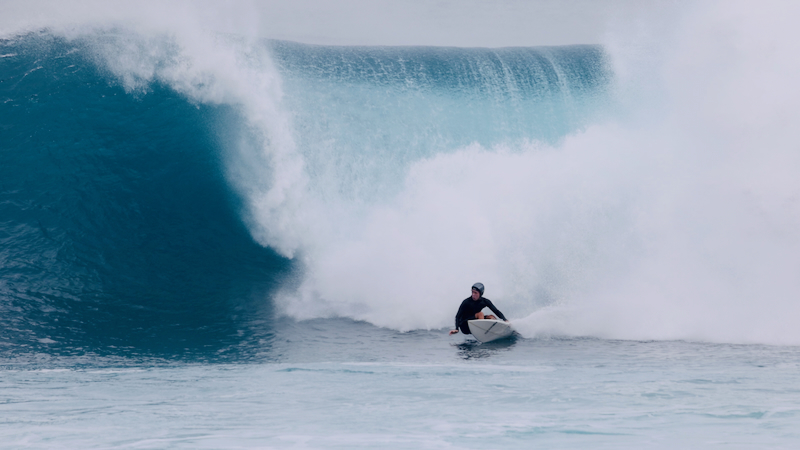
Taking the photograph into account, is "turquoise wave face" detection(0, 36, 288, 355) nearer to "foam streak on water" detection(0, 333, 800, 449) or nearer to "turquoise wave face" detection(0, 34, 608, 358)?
"turquoise wave face" detection(0, 34, 608, 358)

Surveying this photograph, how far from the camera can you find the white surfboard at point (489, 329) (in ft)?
28.1

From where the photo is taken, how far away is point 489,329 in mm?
8625

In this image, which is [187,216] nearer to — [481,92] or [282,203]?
[282,203]

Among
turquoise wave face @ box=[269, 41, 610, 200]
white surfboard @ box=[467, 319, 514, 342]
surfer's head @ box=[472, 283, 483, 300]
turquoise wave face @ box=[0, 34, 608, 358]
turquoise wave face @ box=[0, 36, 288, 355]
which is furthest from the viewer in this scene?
turquoise wave face @ box=[269, 41, 610, 200]

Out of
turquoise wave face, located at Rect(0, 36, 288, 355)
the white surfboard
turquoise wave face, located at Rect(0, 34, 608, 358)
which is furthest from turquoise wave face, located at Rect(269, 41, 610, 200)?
the white surfboard

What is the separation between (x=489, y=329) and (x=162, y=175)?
7.80m

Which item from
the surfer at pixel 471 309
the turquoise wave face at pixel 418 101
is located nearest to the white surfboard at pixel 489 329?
the surfer at pixel 471 309

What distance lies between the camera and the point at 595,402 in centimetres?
562

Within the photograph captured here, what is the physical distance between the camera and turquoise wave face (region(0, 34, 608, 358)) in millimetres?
9516

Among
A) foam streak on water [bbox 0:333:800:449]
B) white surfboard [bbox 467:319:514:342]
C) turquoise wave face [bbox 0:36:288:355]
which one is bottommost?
foam streak on water [bbox 0:333:800:449]

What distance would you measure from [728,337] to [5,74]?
1498 cm

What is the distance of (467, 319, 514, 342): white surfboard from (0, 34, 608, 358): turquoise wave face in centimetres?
310

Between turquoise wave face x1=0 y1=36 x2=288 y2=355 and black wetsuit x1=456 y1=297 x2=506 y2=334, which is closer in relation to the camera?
black wetsuit x1=456 y1=297 x2=506 y2=334

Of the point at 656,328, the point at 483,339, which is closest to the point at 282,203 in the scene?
the point at 483,339
